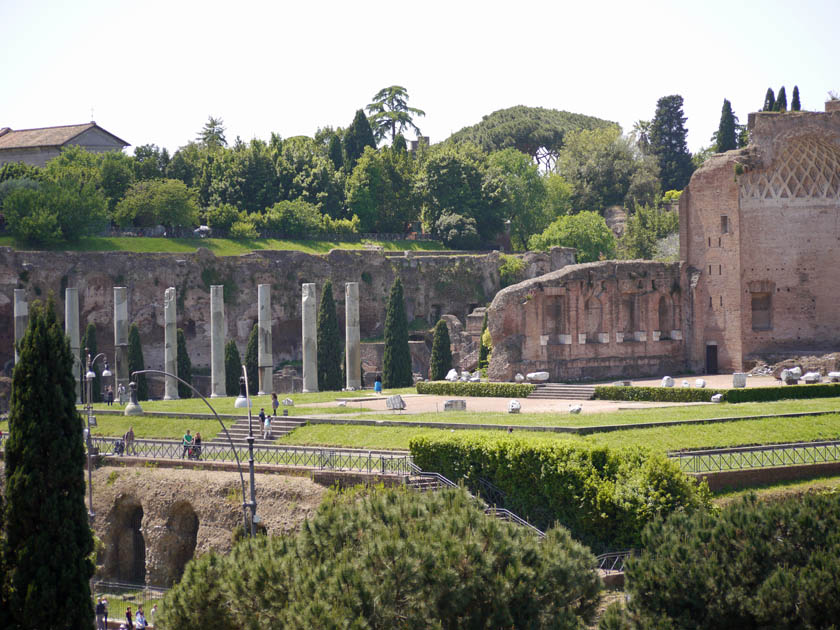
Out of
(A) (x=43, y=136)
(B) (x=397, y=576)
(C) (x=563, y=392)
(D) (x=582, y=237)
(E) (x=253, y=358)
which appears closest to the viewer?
(B) (x=397, y=576)

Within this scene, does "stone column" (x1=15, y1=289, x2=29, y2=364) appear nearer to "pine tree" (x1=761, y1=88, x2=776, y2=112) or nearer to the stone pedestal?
the stone pedestal

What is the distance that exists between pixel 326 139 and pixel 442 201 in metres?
23.2

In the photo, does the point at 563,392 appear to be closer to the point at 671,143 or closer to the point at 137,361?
the point at 137,361

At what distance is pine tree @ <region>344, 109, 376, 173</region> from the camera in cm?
10338

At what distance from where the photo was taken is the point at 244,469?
39.5m

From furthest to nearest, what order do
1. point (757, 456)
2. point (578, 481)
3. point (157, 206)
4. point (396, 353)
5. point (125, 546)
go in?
point (157, 206) < point (396, 353) < point (125, 546) < point (757, 456) < point (578, 481)

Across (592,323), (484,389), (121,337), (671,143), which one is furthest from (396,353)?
(671,143)

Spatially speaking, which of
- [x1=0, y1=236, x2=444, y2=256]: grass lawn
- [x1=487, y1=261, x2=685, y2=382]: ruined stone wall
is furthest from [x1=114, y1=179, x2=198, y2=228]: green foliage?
[x1=487, y1=261, x2=685, y2=382]: ruined stone wall

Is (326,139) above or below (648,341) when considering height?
above

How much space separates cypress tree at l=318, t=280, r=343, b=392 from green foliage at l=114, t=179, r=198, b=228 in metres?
22.5

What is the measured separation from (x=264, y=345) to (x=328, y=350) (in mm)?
4069

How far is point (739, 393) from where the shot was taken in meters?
48.6

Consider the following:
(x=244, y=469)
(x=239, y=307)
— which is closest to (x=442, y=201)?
(x=239, y=307)

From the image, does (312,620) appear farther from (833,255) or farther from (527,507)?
(833,255)
